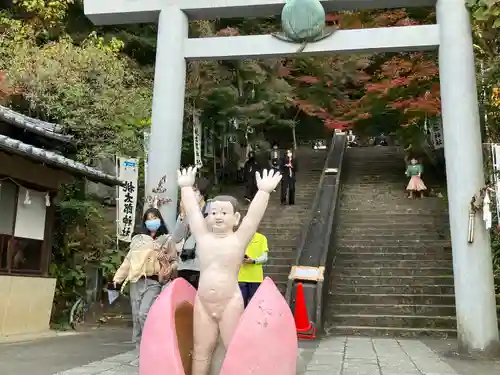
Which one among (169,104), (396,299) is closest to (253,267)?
(169,104)

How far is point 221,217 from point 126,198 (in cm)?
692

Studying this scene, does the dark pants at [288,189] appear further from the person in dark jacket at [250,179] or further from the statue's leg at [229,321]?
the statue's leg at [229,321]

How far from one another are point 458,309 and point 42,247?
6.89 metres

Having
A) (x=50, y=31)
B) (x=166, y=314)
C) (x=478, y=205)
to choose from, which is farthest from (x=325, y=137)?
(x=166, y=314)

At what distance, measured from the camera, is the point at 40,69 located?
1121cm

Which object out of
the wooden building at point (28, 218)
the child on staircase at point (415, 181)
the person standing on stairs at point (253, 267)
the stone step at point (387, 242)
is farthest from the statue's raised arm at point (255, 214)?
the child on staircase at point (415, 181)

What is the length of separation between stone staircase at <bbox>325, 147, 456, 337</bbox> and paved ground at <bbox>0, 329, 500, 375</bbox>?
106 cm

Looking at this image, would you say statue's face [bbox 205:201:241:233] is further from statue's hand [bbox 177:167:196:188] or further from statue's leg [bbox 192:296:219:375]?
statue's leg [bbox 192:296:219:375]

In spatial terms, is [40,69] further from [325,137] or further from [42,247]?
[325,137]

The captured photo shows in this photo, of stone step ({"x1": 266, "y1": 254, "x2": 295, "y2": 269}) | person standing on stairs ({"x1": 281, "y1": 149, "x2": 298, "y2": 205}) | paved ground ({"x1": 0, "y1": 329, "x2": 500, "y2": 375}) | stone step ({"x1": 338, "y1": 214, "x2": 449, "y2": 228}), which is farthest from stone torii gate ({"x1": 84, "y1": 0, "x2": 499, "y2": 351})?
Result: person standing on stairs ({"x1": 281, "y1": 149, "x2": 298, "y2": 205})

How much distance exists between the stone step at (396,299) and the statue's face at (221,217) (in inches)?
253

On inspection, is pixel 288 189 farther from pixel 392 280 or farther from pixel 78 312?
pixel 78 312

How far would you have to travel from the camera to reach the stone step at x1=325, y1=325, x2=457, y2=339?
373 inches

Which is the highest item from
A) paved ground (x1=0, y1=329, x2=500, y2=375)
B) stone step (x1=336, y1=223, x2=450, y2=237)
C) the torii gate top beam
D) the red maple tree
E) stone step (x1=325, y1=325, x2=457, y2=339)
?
the red maple tree
